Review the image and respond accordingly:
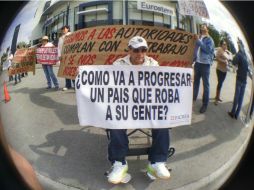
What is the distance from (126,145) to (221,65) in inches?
22.0

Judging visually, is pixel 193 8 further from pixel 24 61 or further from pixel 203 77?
pixel 24 61

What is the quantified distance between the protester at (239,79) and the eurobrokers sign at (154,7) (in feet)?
1.47

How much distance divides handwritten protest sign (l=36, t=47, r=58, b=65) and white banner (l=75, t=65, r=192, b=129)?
0.17 meters

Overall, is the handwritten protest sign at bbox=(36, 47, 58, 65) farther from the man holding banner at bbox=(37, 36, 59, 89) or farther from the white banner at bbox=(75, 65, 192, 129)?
the white banner at bbox=(75, 65, 192, 129)

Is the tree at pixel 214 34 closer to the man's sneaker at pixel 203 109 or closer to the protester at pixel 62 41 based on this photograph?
the man's sneaker at pixel 203 109

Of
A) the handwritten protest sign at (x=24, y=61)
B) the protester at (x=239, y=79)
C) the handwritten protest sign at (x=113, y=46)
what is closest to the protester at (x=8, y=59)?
the handwritten protest sign at (x=24, y=61)

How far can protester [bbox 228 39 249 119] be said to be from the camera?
2.38 meters

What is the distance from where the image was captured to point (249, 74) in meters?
2.51

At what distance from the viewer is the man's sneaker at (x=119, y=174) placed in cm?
216

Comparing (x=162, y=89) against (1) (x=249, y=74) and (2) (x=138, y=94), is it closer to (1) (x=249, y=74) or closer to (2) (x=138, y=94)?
(2) (x=138, y=94)

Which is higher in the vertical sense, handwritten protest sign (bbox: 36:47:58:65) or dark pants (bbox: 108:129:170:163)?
handwritten protest sign (bbox: 36:47:58:65)

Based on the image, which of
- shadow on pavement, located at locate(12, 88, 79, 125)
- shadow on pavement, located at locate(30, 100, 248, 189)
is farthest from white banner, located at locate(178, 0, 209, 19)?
shadow on pavement, located at locate(12, 88, 79, 125)

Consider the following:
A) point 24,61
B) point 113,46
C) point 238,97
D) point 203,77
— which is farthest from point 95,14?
point 238,97

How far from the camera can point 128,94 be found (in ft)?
6.79
